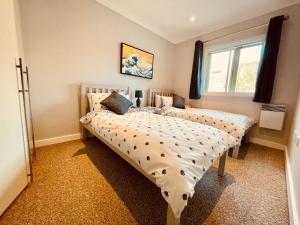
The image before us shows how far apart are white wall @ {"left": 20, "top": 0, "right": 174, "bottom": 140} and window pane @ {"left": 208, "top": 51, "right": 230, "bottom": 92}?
7.45 ft

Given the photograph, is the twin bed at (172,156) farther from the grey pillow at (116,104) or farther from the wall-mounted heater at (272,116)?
the wall-mounted heater at (272,116)

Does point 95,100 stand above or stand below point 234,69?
below

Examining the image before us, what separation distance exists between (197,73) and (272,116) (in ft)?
6.22

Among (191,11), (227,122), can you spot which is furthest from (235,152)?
(191,11)

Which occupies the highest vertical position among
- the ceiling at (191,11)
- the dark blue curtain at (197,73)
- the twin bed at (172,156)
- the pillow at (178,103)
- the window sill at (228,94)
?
the ceiling at (191,11)

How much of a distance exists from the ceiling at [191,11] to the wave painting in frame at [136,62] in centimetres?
66

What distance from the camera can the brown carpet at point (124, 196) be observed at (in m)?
1.03

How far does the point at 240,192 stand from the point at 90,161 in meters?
1.84

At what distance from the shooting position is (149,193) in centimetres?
131

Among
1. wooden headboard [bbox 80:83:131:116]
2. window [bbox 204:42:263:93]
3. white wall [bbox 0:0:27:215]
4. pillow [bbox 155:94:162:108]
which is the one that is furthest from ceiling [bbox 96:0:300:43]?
white wall [bbox 0:0:27:215]

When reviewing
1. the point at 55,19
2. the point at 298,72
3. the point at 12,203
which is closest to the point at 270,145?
the point at 298,72

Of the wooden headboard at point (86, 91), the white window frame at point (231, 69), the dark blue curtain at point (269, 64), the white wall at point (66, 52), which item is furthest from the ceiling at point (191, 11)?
the wooden headboard at point (86, 91)

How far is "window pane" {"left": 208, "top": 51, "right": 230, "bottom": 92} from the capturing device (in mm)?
3318

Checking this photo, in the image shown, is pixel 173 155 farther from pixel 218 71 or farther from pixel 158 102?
pixel 218 71
